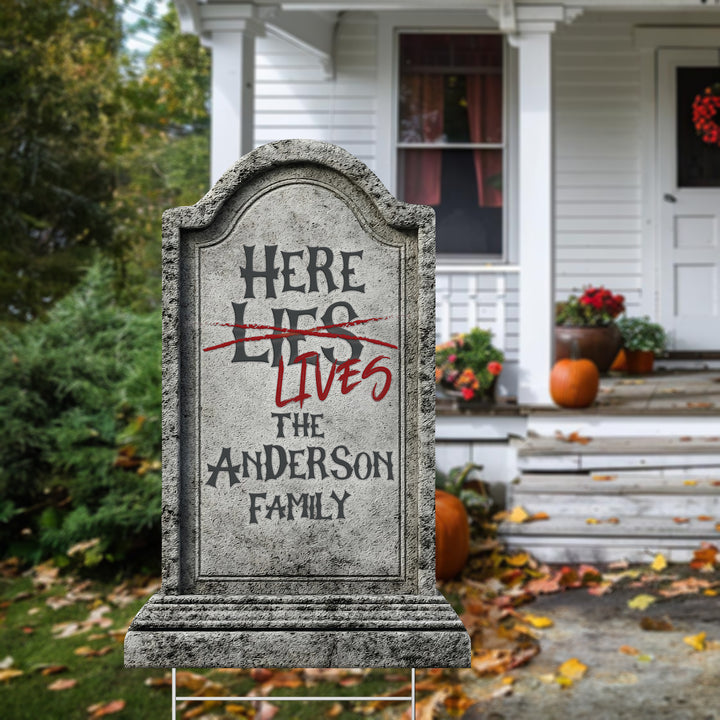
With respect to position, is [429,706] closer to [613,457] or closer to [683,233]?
[613,457]

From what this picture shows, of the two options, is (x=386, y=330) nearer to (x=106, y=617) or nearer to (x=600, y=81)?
(x=106, y=617)

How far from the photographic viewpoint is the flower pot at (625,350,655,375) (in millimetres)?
7965

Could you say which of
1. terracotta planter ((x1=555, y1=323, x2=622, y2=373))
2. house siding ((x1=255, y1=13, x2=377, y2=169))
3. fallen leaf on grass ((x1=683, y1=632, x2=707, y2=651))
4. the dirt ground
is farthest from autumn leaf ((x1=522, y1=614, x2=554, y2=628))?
house siding ((x1=255, y1=13, x2=377, y2=169))

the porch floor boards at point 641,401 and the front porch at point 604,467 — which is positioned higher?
the porch floor boards at point 641,401

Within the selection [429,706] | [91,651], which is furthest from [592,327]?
[91,651]

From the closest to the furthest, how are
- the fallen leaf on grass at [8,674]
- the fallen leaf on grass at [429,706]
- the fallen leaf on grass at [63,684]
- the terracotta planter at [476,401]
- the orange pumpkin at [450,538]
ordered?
the fallen leaf on grass at [429,706], the fallen leaf on grass at [63,684], the fallen leaf on grass at [8,674], the orange pumpkin at [450,538], the terracotta planter at [476,401]

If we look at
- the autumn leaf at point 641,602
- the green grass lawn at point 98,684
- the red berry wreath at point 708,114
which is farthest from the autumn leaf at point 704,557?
the red berry wreath at point 708,114

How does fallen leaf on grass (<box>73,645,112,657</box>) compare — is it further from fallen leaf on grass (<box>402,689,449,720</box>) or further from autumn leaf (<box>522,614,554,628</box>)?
autumn leaf (<box>522,614,554,628</box>)

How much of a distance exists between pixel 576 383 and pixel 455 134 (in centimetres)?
300

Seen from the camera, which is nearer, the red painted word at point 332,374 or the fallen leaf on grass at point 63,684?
the red painted word at point 332,374

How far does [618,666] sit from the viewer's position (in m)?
3.74

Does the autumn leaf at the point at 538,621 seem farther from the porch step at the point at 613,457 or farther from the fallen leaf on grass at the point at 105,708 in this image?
the fallen leaf on grass at the point at 105,708

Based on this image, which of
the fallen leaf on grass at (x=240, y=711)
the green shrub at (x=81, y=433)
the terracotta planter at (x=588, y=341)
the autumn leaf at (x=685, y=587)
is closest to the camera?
the fallen leaf on grass at (x=240, y=711)

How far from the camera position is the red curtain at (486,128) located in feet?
26.3
